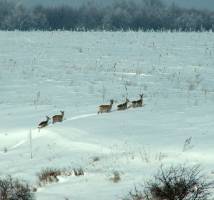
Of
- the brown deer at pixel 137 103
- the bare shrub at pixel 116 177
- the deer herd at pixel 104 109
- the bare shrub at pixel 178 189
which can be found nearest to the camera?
the bare shrub at pixel 178 189

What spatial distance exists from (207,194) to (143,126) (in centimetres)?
435

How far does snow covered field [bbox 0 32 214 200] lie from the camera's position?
8.72m

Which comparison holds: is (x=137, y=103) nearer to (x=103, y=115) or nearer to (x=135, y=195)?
(x=103, y=115)

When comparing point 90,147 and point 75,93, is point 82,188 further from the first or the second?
point 75,93

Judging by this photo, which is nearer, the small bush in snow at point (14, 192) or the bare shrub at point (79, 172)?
the small bush in snow at point (14, 192)

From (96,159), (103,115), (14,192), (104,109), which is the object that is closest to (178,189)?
(14,192)

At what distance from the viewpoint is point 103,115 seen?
12328mm

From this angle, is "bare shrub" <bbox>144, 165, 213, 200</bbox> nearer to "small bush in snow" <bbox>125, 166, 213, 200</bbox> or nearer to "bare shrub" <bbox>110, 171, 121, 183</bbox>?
"small bush in snow" <bbox>125, 166, 213, 200</bbox>

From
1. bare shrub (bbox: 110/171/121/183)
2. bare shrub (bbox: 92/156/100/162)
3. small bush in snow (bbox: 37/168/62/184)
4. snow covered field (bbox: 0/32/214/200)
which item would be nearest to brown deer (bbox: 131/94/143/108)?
snow covered field (bbox: 0/32/214/200)

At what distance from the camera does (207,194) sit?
6926 mm

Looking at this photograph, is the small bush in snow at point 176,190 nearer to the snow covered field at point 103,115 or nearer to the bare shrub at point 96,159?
the snow covered field at point 103,115

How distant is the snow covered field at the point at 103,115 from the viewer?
28.6 feet

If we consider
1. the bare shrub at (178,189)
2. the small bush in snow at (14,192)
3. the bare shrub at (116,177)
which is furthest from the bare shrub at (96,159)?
the bare shrub at (178,189)

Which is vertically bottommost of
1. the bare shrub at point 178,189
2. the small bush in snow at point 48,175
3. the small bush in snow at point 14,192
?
the small bush in snow at point 48,175
